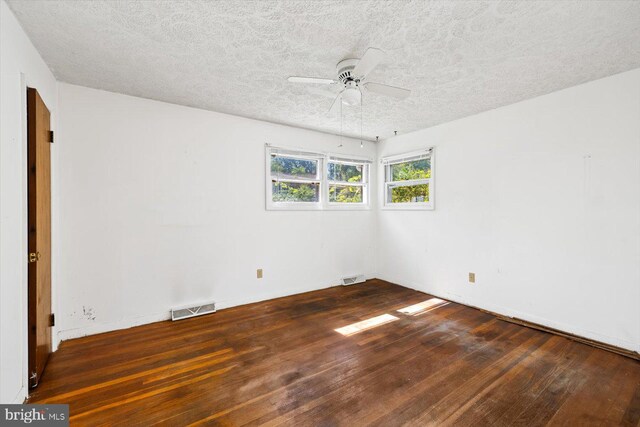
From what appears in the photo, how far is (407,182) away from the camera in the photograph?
14.7 ft

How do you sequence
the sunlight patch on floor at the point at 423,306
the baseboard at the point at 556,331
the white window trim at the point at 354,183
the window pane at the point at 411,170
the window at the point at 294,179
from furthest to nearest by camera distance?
the white window trim at the point at 354,183 < the window pane at the point at 411,170 < the window at the point at 294,179 < the sunlight patch on floor at the point at 423,306 < the baseboard at the point at 556,331

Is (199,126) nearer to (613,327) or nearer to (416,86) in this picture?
(416,86)

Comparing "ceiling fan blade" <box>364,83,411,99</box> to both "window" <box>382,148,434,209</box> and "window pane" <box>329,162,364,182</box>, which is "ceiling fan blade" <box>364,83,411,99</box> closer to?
"window" <box>382,148,434,209</box>

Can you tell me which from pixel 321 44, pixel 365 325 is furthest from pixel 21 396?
pixel 321 44

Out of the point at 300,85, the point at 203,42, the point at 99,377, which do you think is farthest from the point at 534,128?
the point at 99,377

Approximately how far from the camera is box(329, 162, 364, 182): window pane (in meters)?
4.55

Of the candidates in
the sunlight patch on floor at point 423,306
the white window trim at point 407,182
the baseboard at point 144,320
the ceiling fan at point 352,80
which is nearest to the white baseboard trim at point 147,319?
the baseboard at point 144,320

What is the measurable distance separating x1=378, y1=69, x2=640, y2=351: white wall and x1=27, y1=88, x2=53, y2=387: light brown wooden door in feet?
13.9

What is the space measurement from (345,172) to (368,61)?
9.32 feet

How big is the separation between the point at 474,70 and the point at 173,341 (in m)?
3.71

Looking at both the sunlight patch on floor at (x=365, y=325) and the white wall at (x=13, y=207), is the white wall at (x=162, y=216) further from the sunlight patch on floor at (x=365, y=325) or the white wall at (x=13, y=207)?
the sunlight patch on floor at (x=365, y=325)

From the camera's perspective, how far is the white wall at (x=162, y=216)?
2725 millimetres

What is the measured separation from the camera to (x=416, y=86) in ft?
8.86

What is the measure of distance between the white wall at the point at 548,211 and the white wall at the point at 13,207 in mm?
4233
